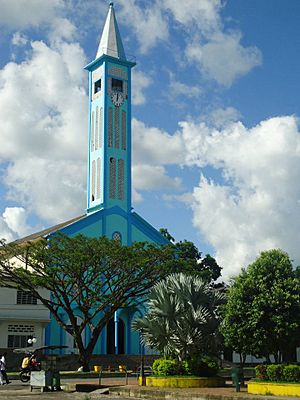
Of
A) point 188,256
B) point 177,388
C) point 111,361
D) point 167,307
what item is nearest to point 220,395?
point 177,388

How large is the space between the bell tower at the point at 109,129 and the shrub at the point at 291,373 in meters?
33.3

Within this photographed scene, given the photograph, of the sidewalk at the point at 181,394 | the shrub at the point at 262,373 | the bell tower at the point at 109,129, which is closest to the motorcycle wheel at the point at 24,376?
the sidewalk at the point at 181,394

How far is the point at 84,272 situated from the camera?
1580 inches

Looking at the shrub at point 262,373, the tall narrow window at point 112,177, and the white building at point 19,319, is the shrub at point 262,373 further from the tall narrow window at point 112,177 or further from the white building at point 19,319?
the tall narrow window at point 112,177

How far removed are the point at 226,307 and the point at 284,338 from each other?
2542 mm

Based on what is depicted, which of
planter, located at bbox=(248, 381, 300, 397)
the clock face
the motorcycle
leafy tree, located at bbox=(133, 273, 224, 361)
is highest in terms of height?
the clock face

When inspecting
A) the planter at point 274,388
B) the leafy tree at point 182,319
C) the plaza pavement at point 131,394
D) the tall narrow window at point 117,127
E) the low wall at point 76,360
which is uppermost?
the tall narrow window at point 117,127

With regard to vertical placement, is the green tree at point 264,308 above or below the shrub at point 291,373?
above

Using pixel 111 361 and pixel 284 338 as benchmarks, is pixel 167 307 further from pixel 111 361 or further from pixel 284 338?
pixel 111 361

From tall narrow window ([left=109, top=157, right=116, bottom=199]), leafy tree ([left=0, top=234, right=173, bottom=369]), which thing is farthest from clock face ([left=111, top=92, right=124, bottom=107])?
leafy tree ([left=0, top=234, right=173, bottom=369])

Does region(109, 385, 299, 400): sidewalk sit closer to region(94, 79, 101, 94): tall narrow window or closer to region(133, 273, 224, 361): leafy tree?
region(133, 273, 224, 361): leafy tree

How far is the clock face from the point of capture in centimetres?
5434

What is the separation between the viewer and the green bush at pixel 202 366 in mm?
24078

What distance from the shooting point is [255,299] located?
2298 centimetres
